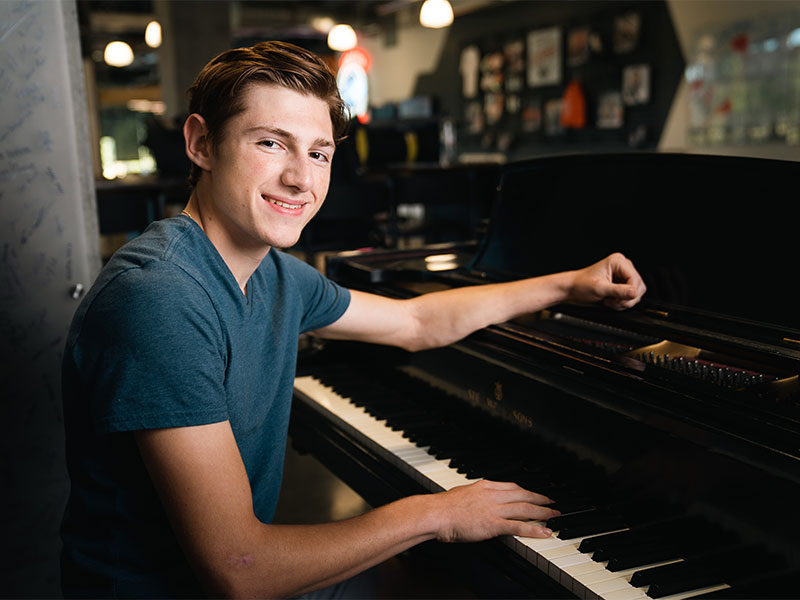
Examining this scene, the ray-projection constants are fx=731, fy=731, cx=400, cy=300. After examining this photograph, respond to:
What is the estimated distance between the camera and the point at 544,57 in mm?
10047

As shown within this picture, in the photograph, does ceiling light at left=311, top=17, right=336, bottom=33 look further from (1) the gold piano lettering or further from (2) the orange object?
(1) the gold piano lettering

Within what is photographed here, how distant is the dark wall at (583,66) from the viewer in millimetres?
8383

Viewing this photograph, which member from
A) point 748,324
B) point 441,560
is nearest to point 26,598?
point 441,560

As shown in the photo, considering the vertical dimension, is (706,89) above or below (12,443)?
above

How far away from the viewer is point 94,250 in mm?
2070

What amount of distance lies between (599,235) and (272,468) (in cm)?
95

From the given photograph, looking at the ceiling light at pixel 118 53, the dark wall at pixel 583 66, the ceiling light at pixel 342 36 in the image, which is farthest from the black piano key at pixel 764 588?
the ceiling light at pixel 118 53

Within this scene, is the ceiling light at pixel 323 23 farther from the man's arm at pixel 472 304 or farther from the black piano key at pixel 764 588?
the black piano key at pixel 764 588

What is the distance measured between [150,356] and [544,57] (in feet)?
32.5

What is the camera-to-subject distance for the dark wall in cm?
838

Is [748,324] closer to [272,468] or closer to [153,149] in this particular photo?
[272,468]

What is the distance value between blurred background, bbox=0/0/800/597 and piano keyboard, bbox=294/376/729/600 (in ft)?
2.47

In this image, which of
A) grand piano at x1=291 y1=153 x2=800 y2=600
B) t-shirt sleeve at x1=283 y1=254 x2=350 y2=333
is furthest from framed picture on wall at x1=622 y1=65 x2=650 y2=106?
t-shirt sleeve at x1=283 y1=254 x2=350 y2=333

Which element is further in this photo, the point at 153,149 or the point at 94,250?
the point at 153,149
